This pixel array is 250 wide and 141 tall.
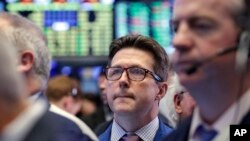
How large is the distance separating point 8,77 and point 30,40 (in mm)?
580

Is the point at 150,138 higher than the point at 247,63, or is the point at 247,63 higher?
the point at 247,63

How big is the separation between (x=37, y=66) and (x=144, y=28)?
4.94 metres

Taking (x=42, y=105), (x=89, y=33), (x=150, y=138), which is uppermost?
(x=89, y=33)

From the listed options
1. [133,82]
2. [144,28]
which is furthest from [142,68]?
[144,28]

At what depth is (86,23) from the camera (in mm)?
7164

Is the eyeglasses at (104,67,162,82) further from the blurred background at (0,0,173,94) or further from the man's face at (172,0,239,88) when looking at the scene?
the blurred background at (0,0,173,94)

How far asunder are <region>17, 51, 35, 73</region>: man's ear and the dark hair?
26.7 inches

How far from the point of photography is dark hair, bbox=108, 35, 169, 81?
8.98 ft

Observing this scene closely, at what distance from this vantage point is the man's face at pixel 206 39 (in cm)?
162

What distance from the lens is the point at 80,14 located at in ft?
23.5

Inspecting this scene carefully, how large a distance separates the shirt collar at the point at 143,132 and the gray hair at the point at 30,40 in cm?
53

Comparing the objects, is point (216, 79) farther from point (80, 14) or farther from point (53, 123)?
point (80, 14)

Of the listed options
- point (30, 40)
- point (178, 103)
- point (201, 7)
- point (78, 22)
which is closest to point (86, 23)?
point (78, 22)

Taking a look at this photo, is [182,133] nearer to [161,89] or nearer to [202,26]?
[202,26]
